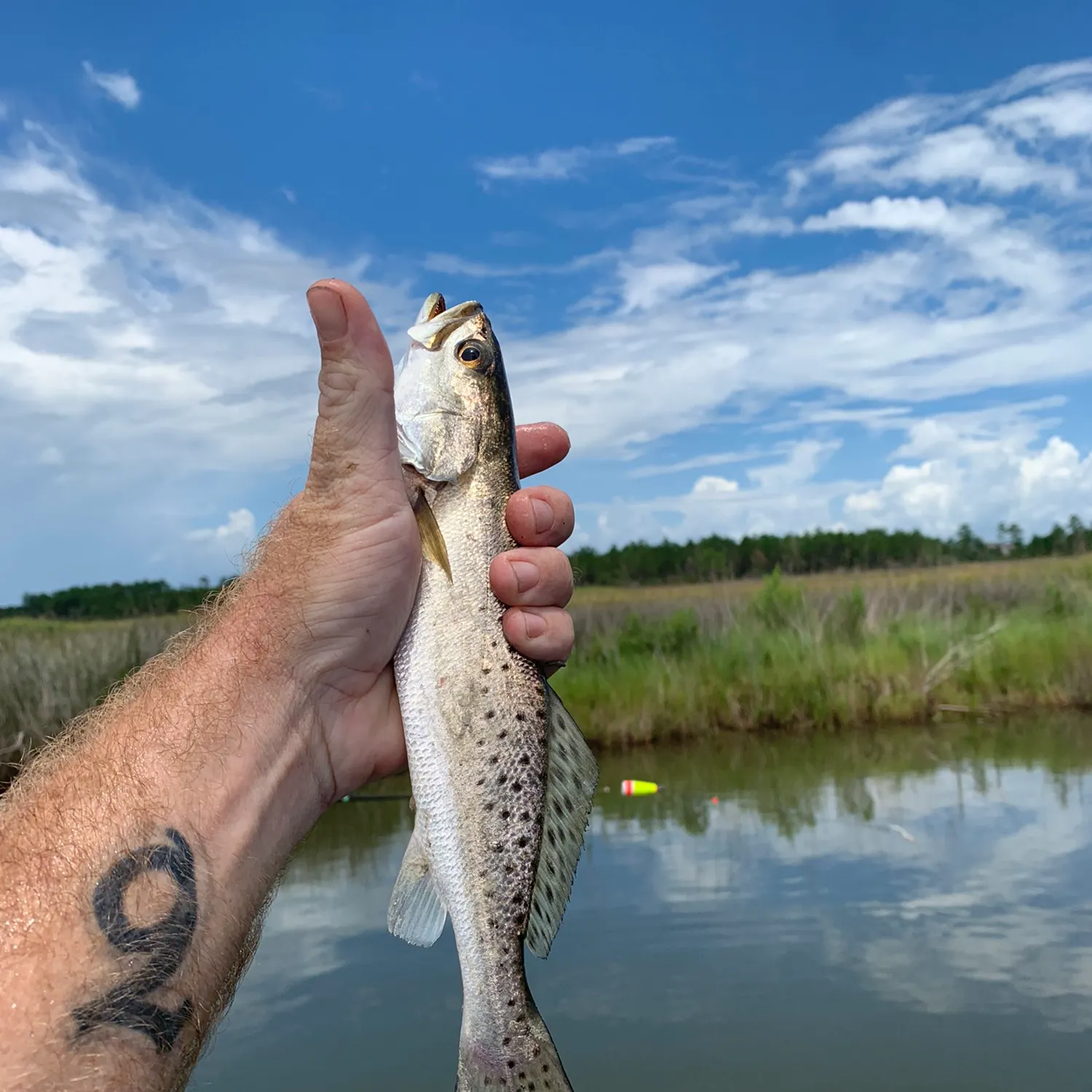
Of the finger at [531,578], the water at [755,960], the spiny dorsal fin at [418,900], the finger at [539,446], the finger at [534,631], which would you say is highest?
the finger at [539,446]

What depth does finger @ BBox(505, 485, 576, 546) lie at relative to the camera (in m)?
2.77

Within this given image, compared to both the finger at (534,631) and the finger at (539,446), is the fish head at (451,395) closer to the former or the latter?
the finger at (534,631)

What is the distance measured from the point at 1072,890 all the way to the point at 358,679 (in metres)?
6.83

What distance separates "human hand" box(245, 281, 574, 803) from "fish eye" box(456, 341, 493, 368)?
0.65ft

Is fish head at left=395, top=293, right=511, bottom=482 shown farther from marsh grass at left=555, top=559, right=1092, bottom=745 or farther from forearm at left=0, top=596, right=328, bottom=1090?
marsh grass at left=555, top=559, right=1092, bottom=745

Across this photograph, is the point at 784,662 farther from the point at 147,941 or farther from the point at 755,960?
the point at 147,941

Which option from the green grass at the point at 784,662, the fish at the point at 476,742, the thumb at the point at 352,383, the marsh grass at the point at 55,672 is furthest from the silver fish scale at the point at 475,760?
the green grass at the point at 784,662

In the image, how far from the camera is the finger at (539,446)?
342cm

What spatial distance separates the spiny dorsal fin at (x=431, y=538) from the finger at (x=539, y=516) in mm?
220

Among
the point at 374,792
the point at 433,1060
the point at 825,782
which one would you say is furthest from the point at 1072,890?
the point at 374,792

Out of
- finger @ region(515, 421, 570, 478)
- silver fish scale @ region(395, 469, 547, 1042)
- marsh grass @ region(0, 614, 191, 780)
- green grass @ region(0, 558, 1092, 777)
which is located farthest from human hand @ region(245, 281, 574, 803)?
green grass @ region(0, 558, 1092, 777)

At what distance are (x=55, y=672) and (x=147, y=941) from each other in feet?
29.8

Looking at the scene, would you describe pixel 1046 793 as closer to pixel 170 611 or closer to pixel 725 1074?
pixel 725 1074

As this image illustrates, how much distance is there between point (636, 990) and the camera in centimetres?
642
